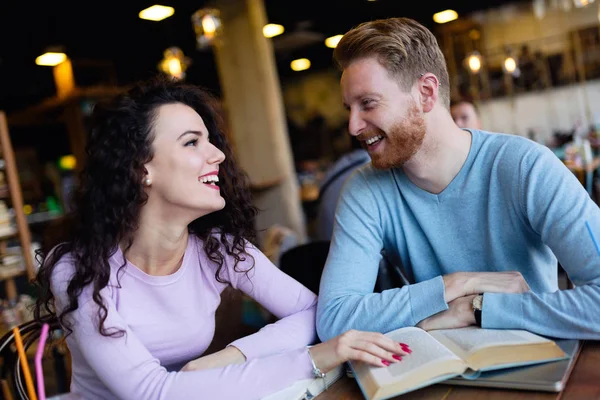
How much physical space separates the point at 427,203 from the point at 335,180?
4.13 feet

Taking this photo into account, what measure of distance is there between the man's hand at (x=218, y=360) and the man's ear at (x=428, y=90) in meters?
0.85

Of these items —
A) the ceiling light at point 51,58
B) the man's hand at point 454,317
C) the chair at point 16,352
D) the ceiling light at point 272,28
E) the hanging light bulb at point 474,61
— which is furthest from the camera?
the hanging light bulb at point 474,61

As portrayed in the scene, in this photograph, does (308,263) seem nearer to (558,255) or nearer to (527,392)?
(558,255)

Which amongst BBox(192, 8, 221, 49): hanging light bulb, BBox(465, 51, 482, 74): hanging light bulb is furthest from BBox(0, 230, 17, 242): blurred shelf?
BBox(465, 51, 482, 74): hanging light bulb

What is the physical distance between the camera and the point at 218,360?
1344 mm

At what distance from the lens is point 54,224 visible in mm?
1565

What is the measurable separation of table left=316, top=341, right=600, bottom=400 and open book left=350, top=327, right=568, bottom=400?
25 mm

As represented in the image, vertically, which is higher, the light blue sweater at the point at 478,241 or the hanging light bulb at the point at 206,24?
the hanging light bulb at the point at 206,24

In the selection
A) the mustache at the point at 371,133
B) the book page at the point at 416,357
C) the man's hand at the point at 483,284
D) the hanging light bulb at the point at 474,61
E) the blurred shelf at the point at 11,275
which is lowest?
the book page at the point at 416,357

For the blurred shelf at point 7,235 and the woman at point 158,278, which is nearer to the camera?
the woman at point 158,278

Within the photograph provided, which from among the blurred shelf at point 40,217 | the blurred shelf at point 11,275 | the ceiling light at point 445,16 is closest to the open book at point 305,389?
the blurred shelf at point 11,275

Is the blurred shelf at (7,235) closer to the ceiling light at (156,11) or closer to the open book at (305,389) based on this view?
the ceiling light at (156,11)

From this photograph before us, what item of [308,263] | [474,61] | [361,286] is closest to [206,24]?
[308,263]

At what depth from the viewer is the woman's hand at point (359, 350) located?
113 centimetres
